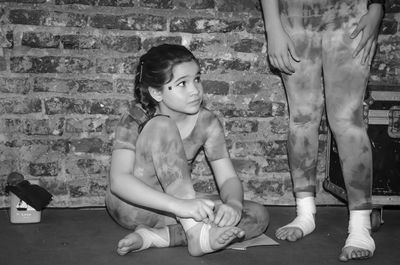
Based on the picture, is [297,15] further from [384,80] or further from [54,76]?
[54,76]

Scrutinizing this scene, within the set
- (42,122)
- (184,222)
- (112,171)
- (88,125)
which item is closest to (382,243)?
(184,222)

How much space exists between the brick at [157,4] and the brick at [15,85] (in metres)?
0.65

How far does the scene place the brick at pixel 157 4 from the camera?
238 centimetres

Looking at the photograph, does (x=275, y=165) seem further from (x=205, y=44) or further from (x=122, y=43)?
(x=122, y=43)

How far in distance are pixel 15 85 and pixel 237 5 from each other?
1114 mm

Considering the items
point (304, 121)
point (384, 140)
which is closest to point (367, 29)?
point (304, 121)

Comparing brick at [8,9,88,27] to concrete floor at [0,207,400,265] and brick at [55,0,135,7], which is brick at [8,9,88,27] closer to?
brick at [55,0,135,7]

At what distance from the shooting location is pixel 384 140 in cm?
229

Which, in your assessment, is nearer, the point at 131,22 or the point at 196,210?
the point at 196,210

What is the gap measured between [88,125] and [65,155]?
0.60ft

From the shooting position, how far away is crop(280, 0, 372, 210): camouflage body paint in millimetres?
1913

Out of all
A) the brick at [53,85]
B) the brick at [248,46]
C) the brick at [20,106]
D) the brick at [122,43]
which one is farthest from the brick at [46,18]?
the brick at [248,46]

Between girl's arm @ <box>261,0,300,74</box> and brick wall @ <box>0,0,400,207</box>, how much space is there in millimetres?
456

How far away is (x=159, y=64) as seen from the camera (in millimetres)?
1937
